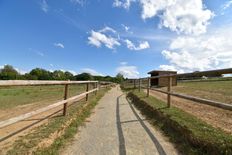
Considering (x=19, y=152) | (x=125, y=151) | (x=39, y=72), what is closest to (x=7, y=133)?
(x=19, y=152)

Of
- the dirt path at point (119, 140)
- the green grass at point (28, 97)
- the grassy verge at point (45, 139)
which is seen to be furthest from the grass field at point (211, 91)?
the green grass at point (28, 97)

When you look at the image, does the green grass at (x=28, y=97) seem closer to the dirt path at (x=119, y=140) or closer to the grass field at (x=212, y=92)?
the dirt path at (x=119, y=140)

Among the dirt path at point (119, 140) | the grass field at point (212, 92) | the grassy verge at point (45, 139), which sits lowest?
the dirt path at point (119, 140)

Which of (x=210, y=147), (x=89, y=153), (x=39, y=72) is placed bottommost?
(x=89, y=153)

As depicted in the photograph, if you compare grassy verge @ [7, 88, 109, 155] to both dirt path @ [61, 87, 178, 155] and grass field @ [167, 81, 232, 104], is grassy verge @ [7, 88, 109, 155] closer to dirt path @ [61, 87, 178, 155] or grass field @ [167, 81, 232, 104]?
dirt path @ [61, 87, 178, 155]

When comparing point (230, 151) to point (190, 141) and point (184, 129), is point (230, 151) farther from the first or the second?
point (184, 129)

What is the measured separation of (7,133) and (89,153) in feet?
6.67

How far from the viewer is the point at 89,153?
3.10 m

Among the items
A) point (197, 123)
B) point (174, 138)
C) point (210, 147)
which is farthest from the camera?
point (197, 123)

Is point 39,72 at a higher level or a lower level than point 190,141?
higher

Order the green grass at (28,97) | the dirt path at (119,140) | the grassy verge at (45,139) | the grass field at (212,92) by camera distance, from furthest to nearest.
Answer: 1. the green grass at (28,97)
2. the grass field at (212,92)
3. the dirt path at (119,140)
4. the grassy verge at (45,139)

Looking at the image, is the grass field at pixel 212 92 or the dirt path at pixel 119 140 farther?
the grass field at pixel 212 92

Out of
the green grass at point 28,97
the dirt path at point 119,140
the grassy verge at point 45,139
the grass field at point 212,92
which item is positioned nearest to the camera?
the grassy verge at point 45,139

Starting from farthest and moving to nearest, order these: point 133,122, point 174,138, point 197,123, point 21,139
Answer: point 133,122 → point 197,123 → point 174,138 → point 21,139
